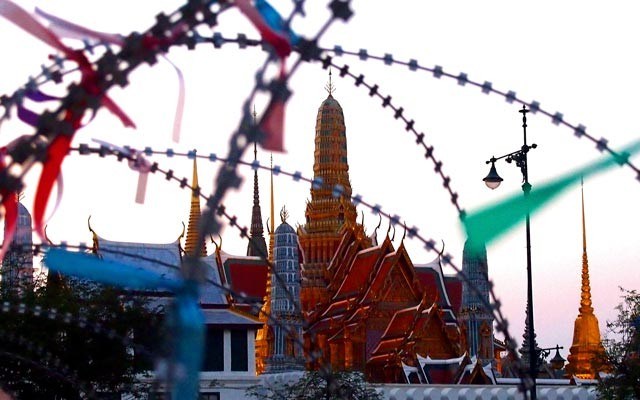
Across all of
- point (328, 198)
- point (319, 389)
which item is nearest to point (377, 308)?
point (328, 198)

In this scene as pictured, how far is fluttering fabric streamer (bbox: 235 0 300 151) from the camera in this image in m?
9.66

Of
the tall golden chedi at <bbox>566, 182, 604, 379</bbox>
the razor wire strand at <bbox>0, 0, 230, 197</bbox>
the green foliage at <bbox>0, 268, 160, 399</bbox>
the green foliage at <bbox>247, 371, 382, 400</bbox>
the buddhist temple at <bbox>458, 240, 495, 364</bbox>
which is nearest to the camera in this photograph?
the razor wire strand at <bbox>0, 0, 230, 197</bbox>

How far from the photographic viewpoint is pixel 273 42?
412 inches

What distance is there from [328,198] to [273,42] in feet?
245

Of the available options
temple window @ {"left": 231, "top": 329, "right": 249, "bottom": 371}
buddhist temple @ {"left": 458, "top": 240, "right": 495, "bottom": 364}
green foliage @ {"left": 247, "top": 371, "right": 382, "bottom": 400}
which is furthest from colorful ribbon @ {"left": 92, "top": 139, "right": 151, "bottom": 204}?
buddhist temple @ {"left": 458, "top": 240, "right": 495, "bottom": 364}

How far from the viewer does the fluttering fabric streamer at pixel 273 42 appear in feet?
31.7

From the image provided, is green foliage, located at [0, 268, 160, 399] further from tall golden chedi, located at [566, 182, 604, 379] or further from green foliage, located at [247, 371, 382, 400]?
tall golden chedi, located at [566, 182, 604, 379]

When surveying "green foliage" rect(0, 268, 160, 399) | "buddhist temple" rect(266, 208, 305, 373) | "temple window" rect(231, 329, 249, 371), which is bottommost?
"green foliage" rect(0, 268, 160, 399)

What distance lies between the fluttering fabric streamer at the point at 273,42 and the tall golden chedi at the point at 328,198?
6963 centimetres

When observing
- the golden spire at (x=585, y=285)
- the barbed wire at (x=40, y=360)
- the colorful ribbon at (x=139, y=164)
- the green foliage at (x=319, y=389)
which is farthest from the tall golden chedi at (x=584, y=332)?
the colorful ribbon at (x=139, y=164)

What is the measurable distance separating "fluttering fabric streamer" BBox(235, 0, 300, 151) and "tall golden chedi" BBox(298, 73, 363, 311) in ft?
228

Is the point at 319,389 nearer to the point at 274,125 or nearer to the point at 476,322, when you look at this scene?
the point at 476,322

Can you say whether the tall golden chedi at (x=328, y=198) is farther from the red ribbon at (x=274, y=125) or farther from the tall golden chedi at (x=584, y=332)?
the red ribbon at (x=274, y=125)

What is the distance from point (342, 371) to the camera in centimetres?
5131
